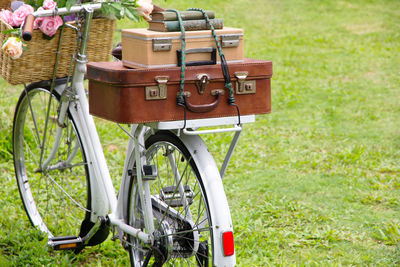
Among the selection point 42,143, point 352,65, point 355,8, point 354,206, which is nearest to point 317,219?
point 354,206

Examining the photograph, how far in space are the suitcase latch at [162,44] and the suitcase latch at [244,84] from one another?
29 cm

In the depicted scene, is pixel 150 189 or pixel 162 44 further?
pixel 150 189

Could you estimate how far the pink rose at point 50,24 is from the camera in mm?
2928

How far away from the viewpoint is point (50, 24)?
9.65 ft

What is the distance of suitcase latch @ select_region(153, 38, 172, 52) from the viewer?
228 cm

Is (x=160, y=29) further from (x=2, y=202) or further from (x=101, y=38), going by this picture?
(x=2, y=202)

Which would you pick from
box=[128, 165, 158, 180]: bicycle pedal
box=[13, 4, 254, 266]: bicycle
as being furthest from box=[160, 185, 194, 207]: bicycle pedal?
box=[128, 165, 158, 180]: bicycle pedal

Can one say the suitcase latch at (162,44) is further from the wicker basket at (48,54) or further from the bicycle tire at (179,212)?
the wicker basket at (48,54)

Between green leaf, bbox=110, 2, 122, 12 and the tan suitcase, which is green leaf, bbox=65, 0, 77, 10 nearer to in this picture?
green leaf, bbox=110, 2, 122, 12

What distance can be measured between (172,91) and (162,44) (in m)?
0.18

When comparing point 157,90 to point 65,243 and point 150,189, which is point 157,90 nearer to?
point 150,189

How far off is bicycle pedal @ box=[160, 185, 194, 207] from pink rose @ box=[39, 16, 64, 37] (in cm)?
96


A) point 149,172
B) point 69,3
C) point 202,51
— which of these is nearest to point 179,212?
point 149,172

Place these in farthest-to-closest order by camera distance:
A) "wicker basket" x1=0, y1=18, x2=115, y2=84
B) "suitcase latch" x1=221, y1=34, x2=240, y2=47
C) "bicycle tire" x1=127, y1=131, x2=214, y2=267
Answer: "wicker basket" x1=0, y1=18, x2=115, y2=84, "bicycle tire" x1=127, y1=131, x2=214, y2=267, "suitcase latch" x1=221, y1=34, x2=240, y2=47
